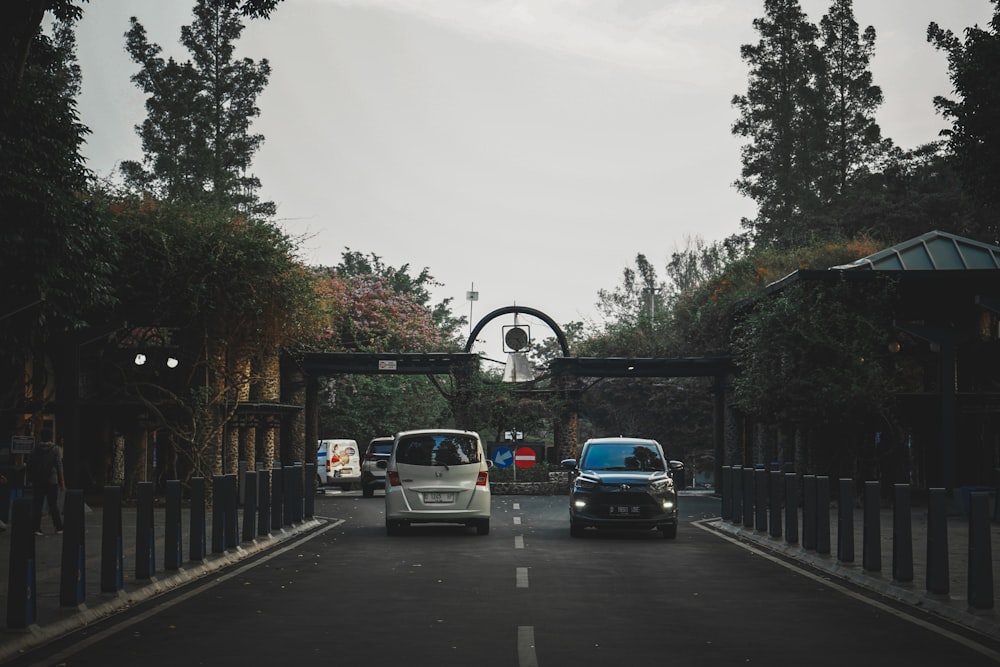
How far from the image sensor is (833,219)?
58.3 meters

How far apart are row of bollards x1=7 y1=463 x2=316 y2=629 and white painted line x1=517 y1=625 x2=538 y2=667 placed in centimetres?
384

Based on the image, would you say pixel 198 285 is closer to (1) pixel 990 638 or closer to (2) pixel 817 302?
(2) pixel 817 302

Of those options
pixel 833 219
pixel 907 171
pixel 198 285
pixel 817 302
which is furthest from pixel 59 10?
pixel 907 171

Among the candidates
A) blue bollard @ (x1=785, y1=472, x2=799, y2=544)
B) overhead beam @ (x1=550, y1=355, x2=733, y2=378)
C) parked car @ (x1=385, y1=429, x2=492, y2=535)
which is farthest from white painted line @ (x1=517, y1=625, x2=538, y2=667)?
overhead beam @ (x1=550, y1=355, x2=733, y2=378)

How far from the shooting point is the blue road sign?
40.9 metres

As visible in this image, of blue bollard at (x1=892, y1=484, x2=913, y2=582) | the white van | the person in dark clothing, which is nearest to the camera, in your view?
blue bollard at (x1=892, y1=484, x2=913, y2=582)

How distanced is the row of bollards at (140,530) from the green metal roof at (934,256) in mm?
17502

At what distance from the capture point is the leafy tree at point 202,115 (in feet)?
187

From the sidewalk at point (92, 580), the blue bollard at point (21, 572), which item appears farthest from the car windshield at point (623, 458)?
the blue bollard at point (21, 572)

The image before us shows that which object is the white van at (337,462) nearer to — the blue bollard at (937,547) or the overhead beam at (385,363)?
the overhead beam at (385,363)

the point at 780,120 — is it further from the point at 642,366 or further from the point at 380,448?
the point at 380,448

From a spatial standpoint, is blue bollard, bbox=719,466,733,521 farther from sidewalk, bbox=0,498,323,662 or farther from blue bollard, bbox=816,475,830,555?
sidewalk, bbox=0,498,323,662

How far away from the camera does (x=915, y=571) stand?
49.8ft

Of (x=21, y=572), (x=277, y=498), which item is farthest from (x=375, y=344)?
(x=21, y=572)
